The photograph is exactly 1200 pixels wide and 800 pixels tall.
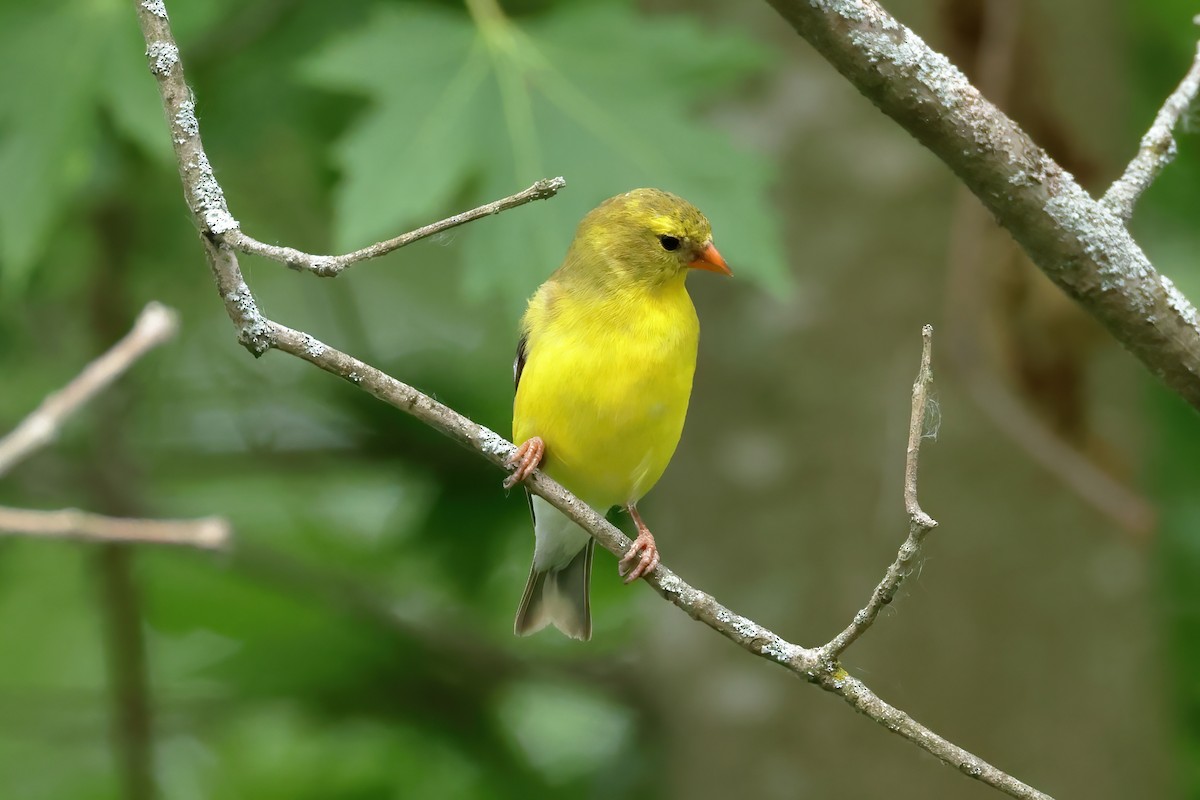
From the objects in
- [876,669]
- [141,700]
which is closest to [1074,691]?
[876,669]

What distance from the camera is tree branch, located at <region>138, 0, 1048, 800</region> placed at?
1741 millimetres

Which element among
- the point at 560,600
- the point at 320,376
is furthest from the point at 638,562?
the point at 320,376

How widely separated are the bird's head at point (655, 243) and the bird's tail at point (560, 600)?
36.6 inches

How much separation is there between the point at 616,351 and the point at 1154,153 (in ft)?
3.62

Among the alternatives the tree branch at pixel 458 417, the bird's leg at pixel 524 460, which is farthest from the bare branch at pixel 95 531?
the bird's leg at pixel 524 460

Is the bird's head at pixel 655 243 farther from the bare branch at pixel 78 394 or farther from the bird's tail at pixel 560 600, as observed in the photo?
the bare branch at pixel 78 394

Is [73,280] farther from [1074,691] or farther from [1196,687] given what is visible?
[1196,687]

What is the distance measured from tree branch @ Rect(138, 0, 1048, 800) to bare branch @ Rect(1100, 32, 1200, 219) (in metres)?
0.76

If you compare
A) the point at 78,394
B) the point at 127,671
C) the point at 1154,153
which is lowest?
the point at 127,671

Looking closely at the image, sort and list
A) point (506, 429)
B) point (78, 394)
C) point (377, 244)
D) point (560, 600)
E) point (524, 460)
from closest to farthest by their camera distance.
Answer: point (377, 244)
point (78, 394)
point (524, 460)
point (560, 600)
point (506, 429)

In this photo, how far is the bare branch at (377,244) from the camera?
65.4 inches

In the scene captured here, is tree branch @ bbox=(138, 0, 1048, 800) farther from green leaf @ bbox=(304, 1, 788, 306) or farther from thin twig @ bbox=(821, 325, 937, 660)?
green leaf @ bbox=(304, 1, 788, 306)

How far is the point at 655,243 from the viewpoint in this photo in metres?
3.04

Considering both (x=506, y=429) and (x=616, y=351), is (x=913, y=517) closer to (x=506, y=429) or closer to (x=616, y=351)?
(x=616, y=351)
